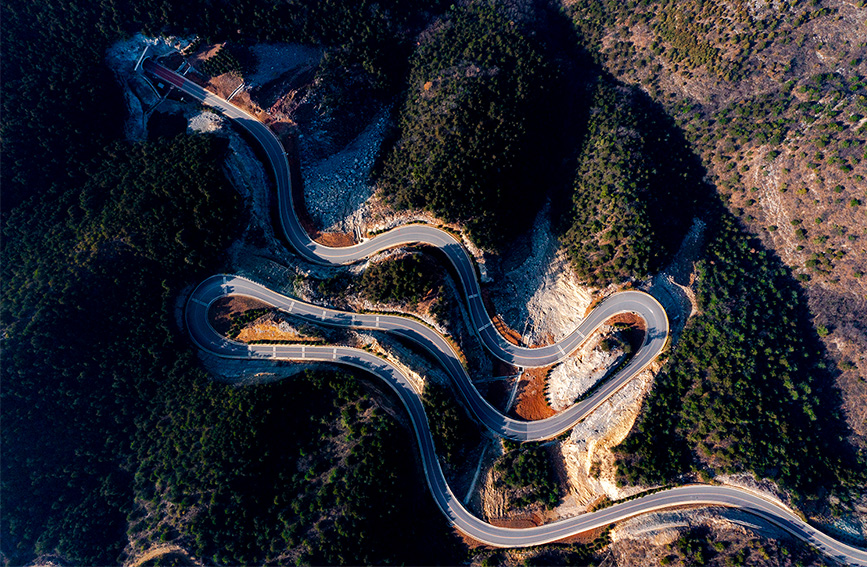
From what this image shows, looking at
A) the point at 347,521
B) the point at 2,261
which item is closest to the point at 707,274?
the point at 347,521

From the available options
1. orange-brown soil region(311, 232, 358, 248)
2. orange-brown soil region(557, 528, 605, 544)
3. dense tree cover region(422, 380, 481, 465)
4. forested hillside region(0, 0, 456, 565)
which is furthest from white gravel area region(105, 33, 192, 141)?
orange-brown soil region(557, 528, 605, 544)

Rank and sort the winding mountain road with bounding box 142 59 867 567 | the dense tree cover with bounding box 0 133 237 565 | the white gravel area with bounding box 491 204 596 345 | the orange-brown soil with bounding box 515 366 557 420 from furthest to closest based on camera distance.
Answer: the white gravel area with bounding box 491 204 596 345 < the orange-brown soil with bounding box 515 366 557 420 < the winding mountain road with bounding box 142 59 867 567 < the dense tree cover with bounding box 0 133 237 565

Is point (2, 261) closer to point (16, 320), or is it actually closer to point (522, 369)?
point (16, 320)

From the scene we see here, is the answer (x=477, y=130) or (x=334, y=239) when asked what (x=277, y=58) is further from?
(x=477, y=130)

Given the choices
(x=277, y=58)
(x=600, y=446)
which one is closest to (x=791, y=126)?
(x=600, y=446)

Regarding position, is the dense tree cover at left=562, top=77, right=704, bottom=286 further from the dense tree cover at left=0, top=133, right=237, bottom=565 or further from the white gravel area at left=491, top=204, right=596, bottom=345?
the dense tree cover at left=0, top=133, right=237, bottom=565
